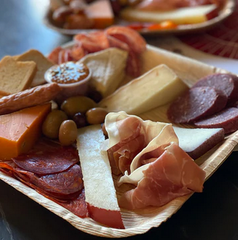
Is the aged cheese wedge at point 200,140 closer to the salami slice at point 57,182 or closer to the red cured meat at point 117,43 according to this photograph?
the salami slice at point 57,182

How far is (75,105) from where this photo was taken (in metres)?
1.69

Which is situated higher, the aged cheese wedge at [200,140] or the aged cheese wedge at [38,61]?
the aged cheese wedge at [38,61]

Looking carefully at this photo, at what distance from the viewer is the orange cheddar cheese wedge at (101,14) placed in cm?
260

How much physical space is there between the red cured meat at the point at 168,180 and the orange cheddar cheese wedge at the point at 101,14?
1684 mm

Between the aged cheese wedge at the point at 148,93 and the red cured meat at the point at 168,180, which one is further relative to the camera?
the aged cheese wedge at the point at 148,93

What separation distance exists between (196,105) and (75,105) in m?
0.59

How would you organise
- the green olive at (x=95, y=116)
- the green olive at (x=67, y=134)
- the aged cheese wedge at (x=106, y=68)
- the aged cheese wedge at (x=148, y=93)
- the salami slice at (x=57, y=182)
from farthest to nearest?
the aged cheese wedge at (x=106, y=68)
the aged cheese wedge at (x=148, y=93)
the green olive at (x=95, y=116)
the green olive at (x=67, y=134)
the salami slice at (x=57, y=182)

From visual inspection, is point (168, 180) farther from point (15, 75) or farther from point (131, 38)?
point (131, 38)

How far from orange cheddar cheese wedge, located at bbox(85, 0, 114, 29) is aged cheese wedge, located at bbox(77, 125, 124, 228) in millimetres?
1308

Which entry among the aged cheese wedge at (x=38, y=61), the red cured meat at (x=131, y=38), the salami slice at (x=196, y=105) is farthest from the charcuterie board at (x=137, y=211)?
the red cured meat at (x=131, y=38)

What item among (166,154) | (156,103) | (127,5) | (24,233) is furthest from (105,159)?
(127,5)

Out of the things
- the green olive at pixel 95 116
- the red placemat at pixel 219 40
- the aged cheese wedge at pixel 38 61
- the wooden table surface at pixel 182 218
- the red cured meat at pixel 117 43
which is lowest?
the red placemat at pixel 219 40

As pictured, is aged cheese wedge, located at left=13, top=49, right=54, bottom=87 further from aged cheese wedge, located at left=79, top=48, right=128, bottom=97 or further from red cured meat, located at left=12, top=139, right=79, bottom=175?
red cured meat, located at left=12, top=139, right=79, bottom=175

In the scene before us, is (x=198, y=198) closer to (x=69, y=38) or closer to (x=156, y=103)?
(x=156, y=103)
